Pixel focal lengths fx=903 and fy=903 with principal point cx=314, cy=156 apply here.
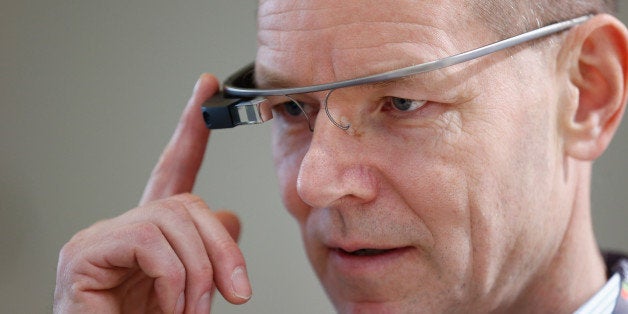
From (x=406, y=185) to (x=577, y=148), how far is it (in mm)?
306

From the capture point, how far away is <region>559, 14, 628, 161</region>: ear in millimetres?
1429

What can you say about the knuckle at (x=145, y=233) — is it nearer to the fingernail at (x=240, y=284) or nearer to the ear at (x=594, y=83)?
the fingernail at (x=240, y=284)

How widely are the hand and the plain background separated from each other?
96 centimetres

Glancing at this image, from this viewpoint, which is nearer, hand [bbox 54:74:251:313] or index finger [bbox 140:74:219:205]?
hand [bbox 54:74:251:313]

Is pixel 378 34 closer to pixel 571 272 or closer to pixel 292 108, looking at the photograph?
pixel 292 108

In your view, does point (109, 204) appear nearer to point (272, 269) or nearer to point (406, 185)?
point (272, 269)

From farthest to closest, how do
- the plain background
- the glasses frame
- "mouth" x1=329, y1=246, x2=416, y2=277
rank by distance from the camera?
the plain background
"mouth" x1=329, y1=246, x2=416, y2=277
the glasses frame

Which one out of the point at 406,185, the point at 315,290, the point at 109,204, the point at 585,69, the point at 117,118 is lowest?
the point at 315,290

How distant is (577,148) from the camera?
4.79 ft

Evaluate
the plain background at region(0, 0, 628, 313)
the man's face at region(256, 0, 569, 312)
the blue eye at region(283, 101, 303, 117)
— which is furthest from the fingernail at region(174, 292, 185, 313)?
the plain background at region(0, 0, 628, 313)

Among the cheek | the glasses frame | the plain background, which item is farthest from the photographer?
the plain background

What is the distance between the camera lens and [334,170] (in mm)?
1347

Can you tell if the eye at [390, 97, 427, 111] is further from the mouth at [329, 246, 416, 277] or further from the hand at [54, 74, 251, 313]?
the hand at [54, 74, 251, 313]

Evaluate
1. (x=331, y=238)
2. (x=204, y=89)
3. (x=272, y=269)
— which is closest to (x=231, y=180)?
(x=272, y=269)
